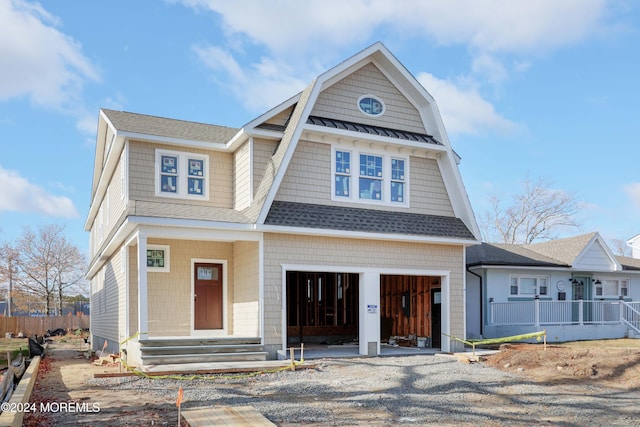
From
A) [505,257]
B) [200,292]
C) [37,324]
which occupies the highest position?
[505,257]

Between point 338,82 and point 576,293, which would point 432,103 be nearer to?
point 338,82

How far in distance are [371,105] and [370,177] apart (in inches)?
80.2

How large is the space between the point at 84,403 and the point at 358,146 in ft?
31.2

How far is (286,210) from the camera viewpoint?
15.0 meters

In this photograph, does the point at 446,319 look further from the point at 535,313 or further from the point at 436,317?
the point at 535,313

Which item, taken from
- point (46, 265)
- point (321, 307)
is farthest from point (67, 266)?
point (321, 307)

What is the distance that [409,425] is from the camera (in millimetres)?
8469

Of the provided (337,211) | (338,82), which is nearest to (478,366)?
(337,211)

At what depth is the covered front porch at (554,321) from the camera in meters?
20.3

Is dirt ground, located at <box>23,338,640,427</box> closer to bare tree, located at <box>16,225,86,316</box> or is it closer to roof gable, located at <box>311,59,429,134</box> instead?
roof gable, located at <box>311,59,429,134</box>

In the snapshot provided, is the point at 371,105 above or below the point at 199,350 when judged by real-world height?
above

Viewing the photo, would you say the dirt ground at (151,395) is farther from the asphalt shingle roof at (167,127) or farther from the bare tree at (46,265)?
the bare tree at (46,265)

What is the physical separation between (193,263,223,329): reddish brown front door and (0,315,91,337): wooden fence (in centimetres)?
2509

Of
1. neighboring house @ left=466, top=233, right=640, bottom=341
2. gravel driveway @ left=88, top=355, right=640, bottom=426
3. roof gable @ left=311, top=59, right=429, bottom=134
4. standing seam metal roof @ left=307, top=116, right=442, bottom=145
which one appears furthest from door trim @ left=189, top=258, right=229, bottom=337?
neighboring house @ left=466, top=233, right=640, bottom=341
